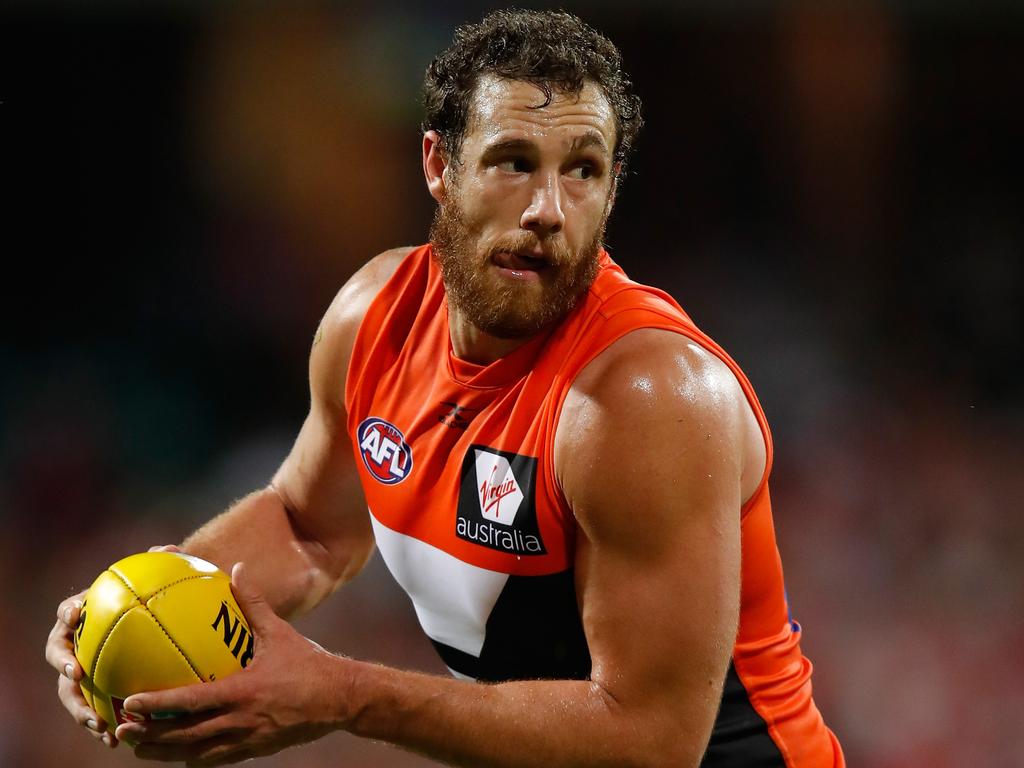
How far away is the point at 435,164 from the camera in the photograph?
325cm

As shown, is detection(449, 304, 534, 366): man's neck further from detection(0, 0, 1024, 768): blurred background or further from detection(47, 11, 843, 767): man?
detection(0, 0, 1024, 768): blurred background

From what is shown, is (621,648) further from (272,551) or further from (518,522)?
(272,551)

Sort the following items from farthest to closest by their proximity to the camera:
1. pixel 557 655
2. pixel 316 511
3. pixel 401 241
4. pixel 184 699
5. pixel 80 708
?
pixel 401 241
pixel 316 511
pixel 557 655
pixel 80 708
pixel 184 699

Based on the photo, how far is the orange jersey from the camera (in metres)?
2.79

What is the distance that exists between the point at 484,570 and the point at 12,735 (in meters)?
4.57

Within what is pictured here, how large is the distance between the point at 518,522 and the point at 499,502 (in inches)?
2.8

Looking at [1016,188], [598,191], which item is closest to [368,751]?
[598,191]

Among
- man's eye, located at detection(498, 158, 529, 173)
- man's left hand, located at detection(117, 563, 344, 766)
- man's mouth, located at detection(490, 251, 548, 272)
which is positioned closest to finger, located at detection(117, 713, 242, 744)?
man's left hand, located at detection(117, 563, 344, 766)

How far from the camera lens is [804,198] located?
326 inches

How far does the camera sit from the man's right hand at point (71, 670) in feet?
Answer: 8.78

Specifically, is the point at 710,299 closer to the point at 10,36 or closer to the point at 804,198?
the point at 804,198

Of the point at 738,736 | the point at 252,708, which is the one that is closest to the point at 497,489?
the point at 252,708

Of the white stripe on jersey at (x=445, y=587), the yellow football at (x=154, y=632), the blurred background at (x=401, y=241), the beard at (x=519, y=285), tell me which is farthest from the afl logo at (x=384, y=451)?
the blurred background at (x=401, y=241)

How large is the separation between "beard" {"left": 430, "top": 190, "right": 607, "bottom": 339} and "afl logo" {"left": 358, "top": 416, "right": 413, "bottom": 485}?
393 millimetres
